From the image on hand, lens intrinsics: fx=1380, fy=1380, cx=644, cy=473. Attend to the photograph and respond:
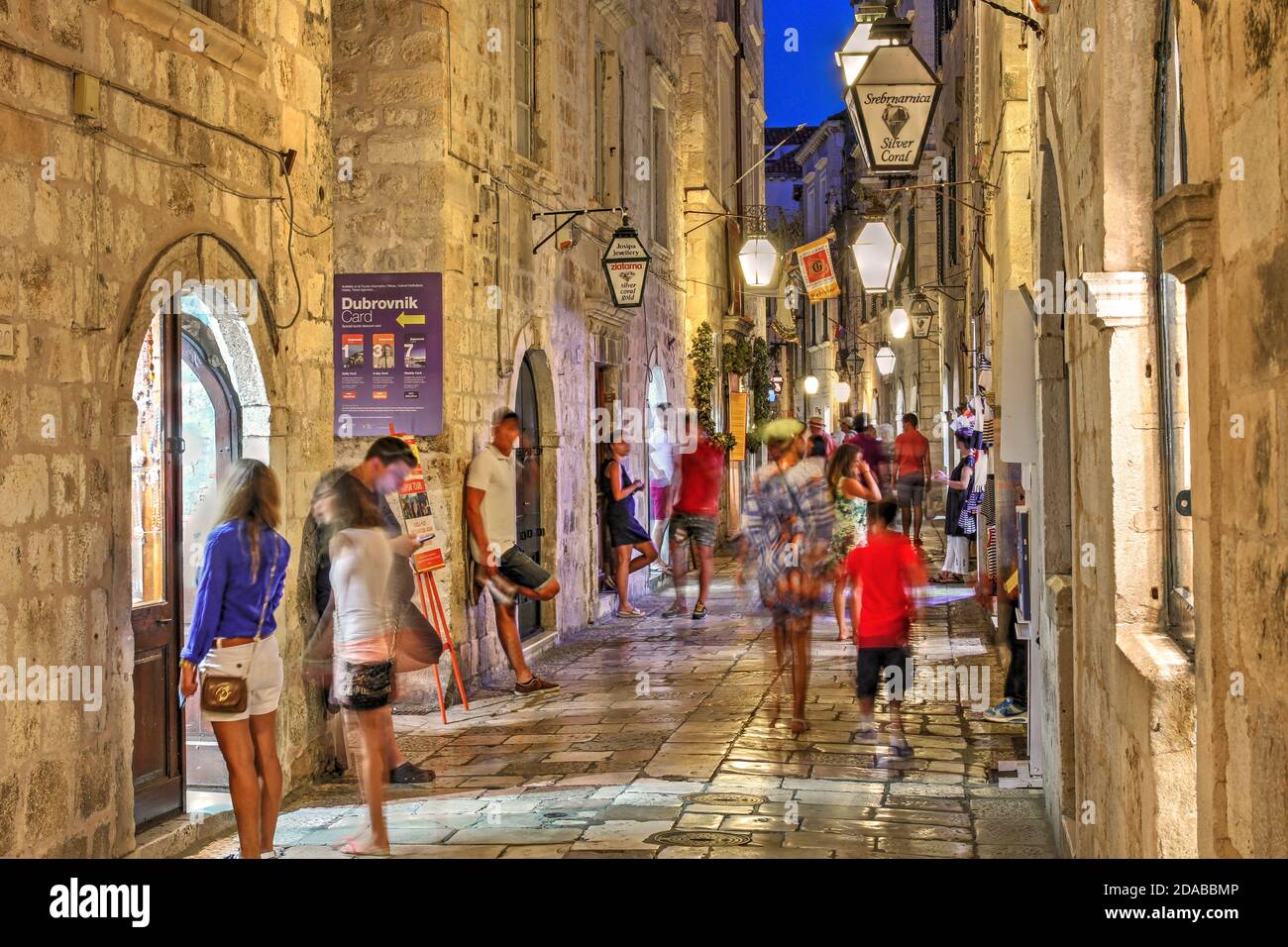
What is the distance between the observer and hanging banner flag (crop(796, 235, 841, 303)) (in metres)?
22.3

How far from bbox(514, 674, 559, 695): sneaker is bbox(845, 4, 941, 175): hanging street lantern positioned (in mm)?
4345

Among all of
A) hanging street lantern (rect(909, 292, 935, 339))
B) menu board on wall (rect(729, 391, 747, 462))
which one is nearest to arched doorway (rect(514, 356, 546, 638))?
menu board on wall (rect(729, 391, 747, 462))

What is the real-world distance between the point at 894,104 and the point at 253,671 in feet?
17.9

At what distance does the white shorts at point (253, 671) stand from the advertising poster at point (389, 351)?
4268 mm

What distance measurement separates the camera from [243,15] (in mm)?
6949

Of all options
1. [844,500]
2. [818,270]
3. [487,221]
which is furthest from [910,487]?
[487,221]

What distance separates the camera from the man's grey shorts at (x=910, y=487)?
694 inches

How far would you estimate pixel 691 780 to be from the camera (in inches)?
284

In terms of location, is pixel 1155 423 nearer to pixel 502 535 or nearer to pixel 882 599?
pixel 882 599

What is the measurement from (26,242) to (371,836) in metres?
2.76

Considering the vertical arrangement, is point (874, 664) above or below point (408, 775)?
above

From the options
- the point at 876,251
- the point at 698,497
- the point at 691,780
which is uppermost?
the point at 876,251
